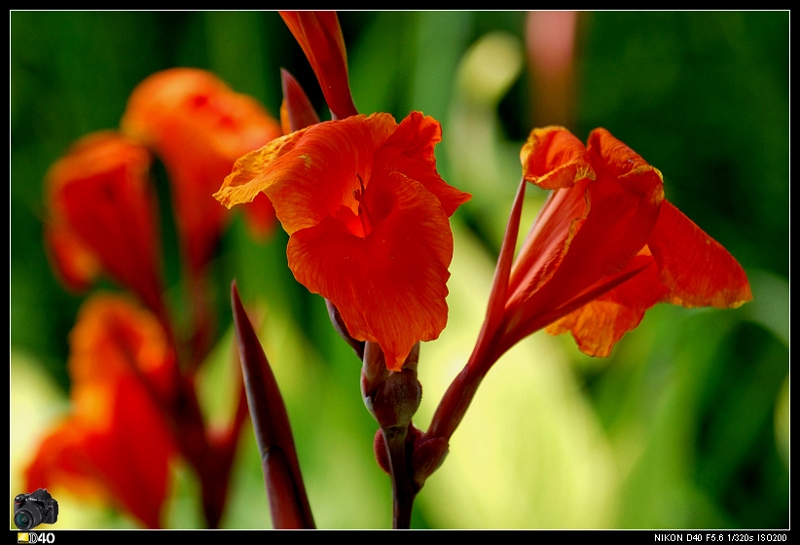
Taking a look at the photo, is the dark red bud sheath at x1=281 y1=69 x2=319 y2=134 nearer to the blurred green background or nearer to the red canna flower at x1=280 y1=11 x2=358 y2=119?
the red canna flower at x1=280 y1=11 x2=358 y2=119

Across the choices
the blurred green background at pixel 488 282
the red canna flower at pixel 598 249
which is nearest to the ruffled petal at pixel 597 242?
the red canna flower at pixel 598 249

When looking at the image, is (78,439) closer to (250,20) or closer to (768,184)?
(250,20)

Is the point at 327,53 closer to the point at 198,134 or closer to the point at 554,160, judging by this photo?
the point at 554,160

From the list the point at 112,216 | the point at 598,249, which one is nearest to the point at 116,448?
the point at 112,216

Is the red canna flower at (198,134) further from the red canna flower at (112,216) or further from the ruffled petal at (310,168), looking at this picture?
the ruffled petal at (310,168)

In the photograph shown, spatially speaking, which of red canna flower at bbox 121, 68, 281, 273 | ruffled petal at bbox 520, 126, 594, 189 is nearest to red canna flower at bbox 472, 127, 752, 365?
ruffled petal at bbox 520, 126, 594, 189

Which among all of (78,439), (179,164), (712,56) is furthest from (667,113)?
(78,439)
